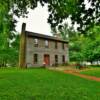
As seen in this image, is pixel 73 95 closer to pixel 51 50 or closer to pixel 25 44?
pixel 25 44

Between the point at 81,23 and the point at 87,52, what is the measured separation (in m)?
30.7

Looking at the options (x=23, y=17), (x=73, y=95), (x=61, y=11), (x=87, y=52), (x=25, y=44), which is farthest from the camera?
(x=87, y=52)

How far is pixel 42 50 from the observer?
4838cm

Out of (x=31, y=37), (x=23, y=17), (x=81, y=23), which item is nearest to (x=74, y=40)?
(x=31, y=37)

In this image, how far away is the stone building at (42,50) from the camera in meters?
44.8

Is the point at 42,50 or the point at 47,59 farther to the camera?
the point at 47,59

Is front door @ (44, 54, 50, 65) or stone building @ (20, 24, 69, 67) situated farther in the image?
front door @ (44, 54, 50, 65)

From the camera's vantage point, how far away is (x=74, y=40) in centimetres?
9081

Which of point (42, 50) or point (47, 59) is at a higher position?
point (42, 50)

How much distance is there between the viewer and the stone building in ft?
147

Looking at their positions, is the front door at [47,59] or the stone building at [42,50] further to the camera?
the front door at [47,59]

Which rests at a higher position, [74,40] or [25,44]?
[74,40]

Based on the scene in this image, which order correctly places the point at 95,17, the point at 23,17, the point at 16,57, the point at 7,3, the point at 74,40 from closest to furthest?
the point at 95,17
the point at 7,3
the point at 23,17
the point at 16,57
the point at 74,40

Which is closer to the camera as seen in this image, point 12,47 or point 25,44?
point 25,44
